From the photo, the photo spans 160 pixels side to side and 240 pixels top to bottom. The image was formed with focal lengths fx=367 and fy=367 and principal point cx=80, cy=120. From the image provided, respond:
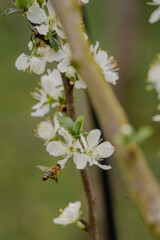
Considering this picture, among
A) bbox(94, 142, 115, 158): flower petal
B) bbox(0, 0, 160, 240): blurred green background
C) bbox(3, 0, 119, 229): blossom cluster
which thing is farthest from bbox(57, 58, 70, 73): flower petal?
bbox(0, 0, 160, 240): blurred green background

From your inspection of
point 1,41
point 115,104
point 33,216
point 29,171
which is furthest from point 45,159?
point 115,104

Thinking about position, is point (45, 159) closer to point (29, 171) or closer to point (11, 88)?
point (29, 171)

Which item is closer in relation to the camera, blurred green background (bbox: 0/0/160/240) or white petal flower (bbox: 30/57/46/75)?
white petal flower (bbox: 30/57/46/75)

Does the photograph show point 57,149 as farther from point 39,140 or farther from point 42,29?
point 39,140

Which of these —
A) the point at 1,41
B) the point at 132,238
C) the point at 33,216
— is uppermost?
the point at 1,41

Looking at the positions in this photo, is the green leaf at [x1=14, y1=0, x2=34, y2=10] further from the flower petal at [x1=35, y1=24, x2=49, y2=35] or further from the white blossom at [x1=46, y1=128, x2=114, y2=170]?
the white blossom at [x1=46, y1=128, x2=114, y2=170]
